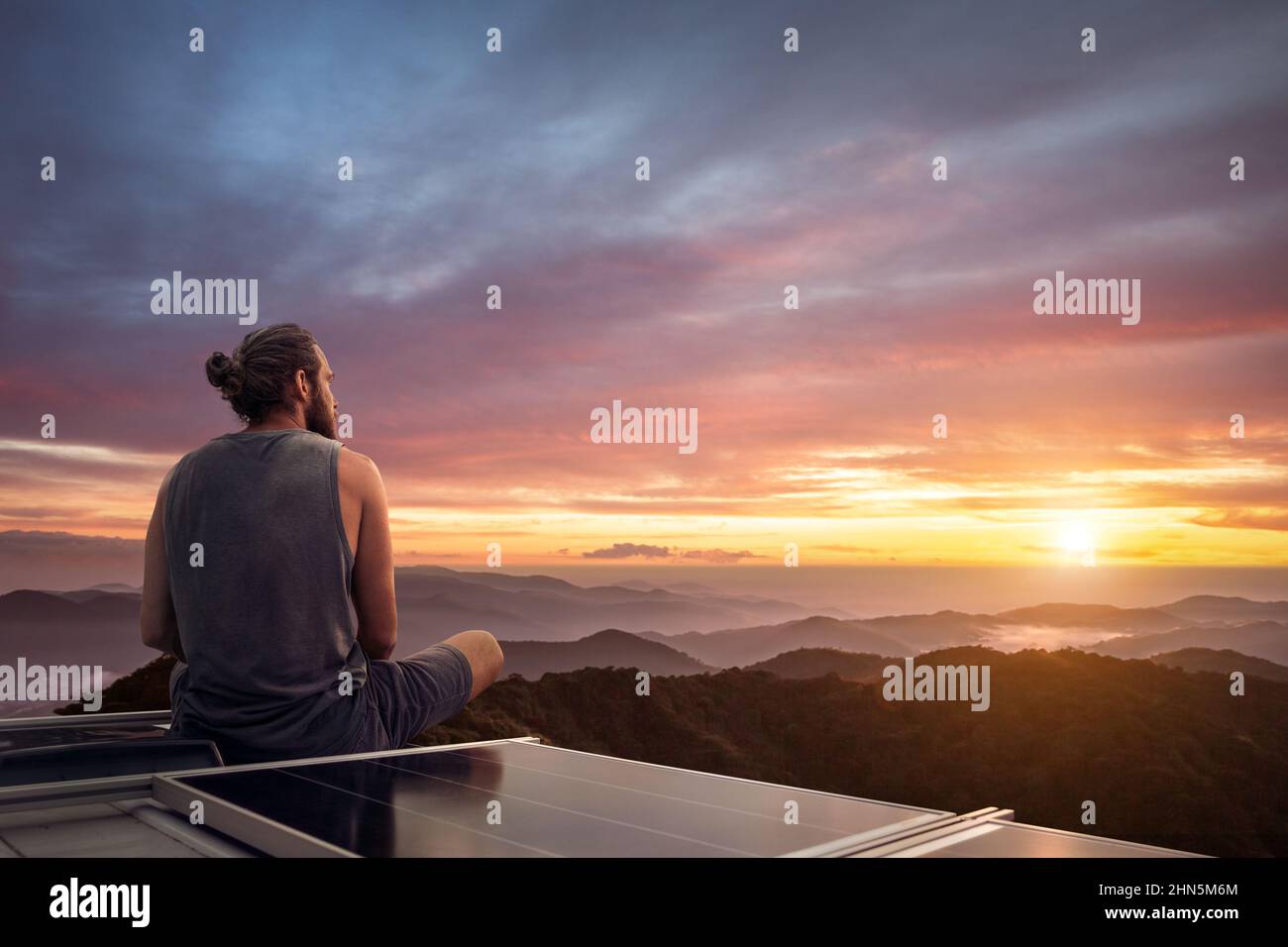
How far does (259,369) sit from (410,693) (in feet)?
3.27

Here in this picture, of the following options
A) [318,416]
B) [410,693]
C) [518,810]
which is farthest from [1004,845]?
[318,416]

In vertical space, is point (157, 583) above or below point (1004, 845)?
above

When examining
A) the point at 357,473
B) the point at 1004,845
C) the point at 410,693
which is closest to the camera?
the point at 1004,845

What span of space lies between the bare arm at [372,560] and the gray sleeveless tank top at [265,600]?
0.07m

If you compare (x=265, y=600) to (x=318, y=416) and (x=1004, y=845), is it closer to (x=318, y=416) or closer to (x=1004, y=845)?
(x=318, y=416)

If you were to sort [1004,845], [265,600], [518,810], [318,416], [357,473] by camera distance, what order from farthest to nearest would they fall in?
[318,416], [357,473], [265,600], [518,810], [1004,845]

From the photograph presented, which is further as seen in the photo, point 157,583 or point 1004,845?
point 157,583

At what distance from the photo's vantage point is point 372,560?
8.70 ft

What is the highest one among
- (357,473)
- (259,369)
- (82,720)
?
(259,369)

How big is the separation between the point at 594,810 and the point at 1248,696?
9.16 metres

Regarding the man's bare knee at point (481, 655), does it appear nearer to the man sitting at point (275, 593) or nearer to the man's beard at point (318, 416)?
the man sitting at point (275, 593)

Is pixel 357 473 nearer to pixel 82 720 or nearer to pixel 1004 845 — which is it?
pixel 82 720

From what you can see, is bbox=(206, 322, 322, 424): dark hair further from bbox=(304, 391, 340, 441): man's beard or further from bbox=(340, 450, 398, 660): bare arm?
bbox=(340, 450, 398, 660): bare arm
